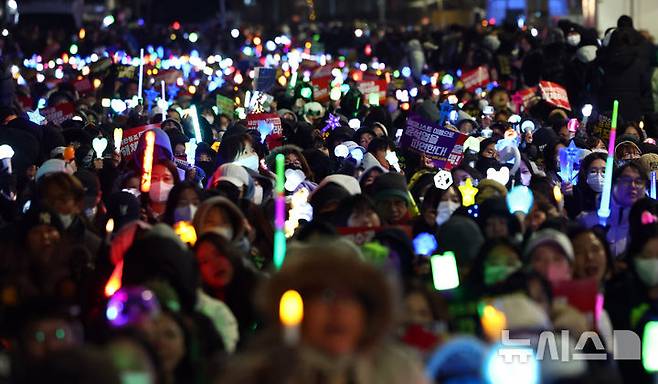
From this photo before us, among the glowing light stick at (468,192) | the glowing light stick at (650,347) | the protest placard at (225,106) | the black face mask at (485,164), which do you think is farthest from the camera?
the protest placard at (225,106)

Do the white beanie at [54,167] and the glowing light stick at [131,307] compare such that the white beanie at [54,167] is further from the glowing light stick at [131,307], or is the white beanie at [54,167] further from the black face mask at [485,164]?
the glowing light stick at [131,307]

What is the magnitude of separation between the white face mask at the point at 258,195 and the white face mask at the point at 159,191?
2.63 ft

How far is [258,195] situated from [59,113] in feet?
21.5

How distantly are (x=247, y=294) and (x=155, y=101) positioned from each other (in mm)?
15002

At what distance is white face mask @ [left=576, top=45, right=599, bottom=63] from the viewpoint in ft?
78.0

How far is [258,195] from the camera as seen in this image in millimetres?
12914

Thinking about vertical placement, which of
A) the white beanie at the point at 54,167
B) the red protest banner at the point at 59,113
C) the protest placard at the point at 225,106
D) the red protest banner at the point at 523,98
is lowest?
the white beanie at the point at 54,167

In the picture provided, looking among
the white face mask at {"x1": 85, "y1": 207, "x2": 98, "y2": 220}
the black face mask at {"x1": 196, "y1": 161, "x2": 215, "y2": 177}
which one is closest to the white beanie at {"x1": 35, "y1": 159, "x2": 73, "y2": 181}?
the white face mask at {"x1": 85, "y1": 207, "x2": 98, "y2": 220}

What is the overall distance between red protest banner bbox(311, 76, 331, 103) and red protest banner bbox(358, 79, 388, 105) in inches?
17.2

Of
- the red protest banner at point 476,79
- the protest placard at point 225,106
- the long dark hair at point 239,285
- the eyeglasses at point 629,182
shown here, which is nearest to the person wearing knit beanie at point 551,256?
the long dark hair at point 239,285

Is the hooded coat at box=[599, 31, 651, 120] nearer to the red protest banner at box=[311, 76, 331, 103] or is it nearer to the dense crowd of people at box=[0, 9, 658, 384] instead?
the dense crowd of people at box=[0, 9, 658, 384]

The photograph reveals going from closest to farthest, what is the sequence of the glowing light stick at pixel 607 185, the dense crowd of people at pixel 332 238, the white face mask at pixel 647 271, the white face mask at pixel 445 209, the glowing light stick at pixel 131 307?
the dense crowd of people at pixel 332 238
the glowing light stick at pixel 131 307
the white face mask at pixel 647 271
the glowing light stick at pixel 607 185
the white face mask at pixel 445 209

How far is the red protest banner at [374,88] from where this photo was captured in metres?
23.5

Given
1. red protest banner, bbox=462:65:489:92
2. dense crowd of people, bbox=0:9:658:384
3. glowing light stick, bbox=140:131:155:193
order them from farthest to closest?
red protest banner, bbox=462:65:489:92, glowing light stick, bbox=140:131:155:193, dense crowd of people, bbox=0:9:658:384
